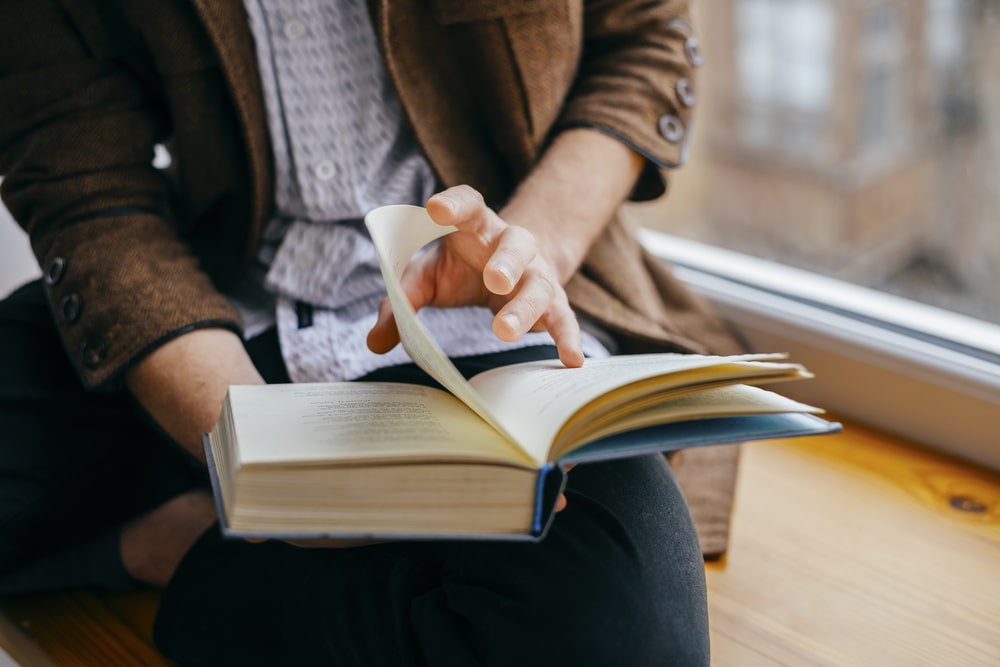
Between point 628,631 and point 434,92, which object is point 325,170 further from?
point 628,631

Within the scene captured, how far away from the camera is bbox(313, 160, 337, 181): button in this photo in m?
0.75

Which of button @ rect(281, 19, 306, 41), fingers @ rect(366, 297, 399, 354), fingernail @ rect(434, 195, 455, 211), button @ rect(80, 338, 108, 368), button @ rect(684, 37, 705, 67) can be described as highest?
button @ rect(281, 19, 306, 41)

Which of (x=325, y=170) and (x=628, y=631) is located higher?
(x=325, y=170)

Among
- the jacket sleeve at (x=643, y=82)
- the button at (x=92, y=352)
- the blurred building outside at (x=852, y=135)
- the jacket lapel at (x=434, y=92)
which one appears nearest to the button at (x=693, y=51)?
the jacket sleeve at (x=643, y=82)

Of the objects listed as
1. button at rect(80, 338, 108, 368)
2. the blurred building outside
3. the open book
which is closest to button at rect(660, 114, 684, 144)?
the open book

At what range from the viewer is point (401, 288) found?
0.52 metres

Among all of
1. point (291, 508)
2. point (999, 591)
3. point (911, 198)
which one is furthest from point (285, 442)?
→ point (911, 198)

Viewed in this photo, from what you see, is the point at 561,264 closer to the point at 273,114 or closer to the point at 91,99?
the point at 273,114

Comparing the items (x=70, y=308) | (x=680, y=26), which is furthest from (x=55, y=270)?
(x=680, y=26)

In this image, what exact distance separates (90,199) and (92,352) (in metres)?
0.14

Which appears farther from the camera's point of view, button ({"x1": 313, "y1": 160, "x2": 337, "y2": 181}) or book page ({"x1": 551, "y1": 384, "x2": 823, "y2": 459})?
button ({"x1": 313, "y1": 160, "x2": 337, "y2": 181})

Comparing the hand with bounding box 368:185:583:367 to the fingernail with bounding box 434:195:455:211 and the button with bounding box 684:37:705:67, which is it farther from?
the button with bounding box 684:37:705:67

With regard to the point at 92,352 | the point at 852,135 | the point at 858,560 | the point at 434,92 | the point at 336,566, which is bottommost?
the point at 852,135

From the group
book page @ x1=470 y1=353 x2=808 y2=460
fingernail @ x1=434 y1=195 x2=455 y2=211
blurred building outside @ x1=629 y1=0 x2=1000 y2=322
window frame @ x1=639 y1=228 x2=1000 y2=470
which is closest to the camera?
book page @ x1=470 y1=353 x2=808 y2=460
